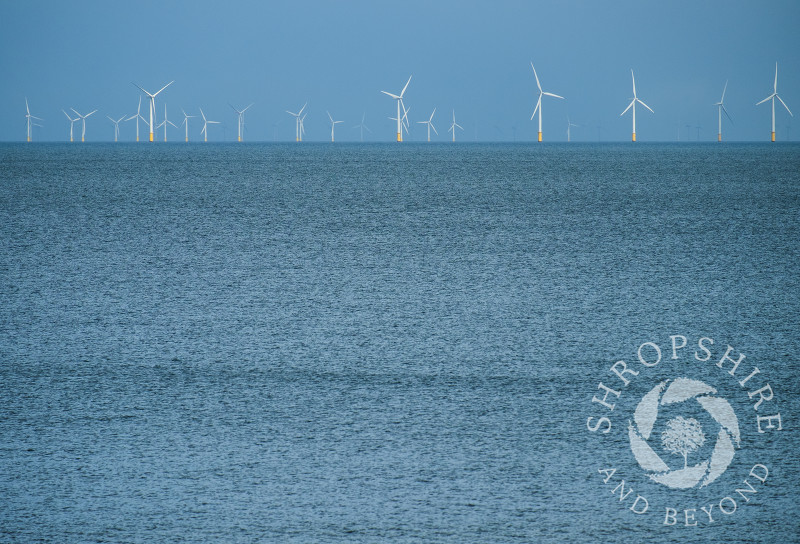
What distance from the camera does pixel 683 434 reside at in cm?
336

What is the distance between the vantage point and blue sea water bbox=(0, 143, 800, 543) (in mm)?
2750

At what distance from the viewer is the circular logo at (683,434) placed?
3.03 m

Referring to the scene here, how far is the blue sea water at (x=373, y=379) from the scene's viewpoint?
→ 2.75 m

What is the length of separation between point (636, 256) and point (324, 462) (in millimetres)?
5175

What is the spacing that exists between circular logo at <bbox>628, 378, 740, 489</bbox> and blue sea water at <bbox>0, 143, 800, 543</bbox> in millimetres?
59

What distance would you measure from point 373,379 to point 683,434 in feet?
4.55

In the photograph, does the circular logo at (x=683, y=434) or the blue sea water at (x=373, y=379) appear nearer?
the blue sea water at (x=373, y=379)

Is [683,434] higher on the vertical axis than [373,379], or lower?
lower

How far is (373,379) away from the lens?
4.12 metres

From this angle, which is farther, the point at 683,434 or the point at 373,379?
the point at 373,379

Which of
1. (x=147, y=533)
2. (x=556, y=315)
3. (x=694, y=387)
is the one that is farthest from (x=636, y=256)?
(x=147, y=533)

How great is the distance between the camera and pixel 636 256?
305 inches

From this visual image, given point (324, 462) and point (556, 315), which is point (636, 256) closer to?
point (556, 315)

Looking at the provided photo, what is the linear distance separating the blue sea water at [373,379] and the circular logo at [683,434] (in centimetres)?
6
